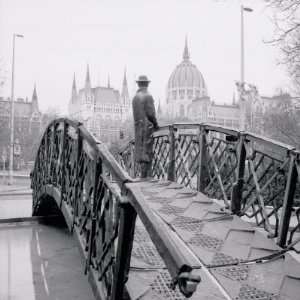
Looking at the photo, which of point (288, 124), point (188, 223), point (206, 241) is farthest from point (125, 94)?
point (206, 241)

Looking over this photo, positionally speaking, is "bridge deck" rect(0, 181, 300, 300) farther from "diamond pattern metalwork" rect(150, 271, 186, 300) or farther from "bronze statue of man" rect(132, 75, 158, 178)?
"bronze statue of man" rect(132, 75, 158, 178)

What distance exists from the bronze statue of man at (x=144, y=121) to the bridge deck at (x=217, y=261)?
2.80m

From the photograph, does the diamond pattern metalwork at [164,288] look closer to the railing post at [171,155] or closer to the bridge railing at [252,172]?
the bridge railing at [252,172]

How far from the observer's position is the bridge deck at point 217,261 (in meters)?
3.30

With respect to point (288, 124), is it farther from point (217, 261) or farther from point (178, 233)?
point (217, 261)

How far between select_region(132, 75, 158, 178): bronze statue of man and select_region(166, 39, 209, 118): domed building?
106545 mm

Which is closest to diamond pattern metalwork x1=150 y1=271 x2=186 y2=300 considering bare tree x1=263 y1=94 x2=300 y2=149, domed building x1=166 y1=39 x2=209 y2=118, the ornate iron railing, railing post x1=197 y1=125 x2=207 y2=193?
the ornate iron railing

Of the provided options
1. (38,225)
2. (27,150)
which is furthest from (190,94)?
(38,225)

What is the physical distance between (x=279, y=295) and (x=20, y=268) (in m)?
4.34

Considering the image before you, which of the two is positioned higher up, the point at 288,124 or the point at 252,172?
the point at 288,124

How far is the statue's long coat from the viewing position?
8078mm

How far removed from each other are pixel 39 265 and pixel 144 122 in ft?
11.2

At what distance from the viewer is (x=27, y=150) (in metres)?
47.2

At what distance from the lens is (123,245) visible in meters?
2.79
